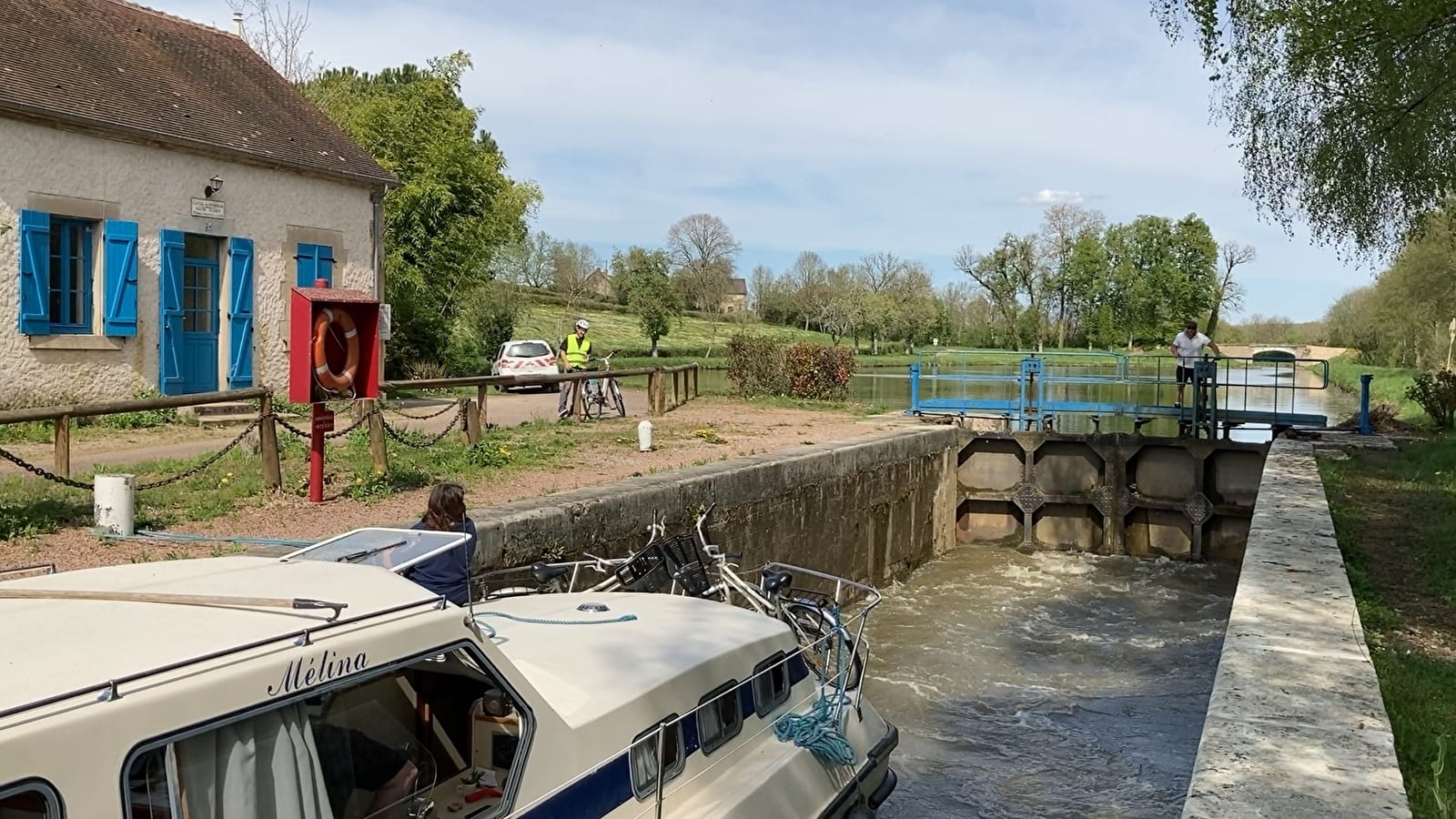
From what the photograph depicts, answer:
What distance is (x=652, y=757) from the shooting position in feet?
15.5

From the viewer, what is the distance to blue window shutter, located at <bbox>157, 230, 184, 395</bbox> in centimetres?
1644

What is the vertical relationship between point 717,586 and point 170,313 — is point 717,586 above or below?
below

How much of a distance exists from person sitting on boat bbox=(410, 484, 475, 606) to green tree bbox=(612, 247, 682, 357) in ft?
150

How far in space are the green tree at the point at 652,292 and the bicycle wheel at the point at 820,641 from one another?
147 feet

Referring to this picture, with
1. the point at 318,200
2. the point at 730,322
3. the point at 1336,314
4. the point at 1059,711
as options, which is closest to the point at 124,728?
the point at 1059,711

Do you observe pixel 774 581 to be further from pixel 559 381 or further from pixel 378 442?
pixel 559 381

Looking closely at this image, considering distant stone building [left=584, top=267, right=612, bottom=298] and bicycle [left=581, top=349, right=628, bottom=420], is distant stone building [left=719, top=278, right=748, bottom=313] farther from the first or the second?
bicycle [left=581, top=349, right=628, bottom=420]

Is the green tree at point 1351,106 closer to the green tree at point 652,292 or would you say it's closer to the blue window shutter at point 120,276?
the blue window shutter at point 120,276

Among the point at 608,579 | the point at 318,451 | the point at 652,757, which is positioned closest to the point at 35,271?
the point at 318,451

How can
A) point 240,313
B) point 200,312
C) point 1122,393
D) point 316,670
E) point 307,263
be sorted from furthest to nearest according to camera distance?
point 1122,393 → point 307,263 → point 240,313 → point 200,312 → point 316,670

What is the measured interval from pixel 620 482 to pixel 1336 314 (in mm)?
77866

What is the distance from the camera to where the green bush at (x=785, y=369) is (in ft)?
83.4

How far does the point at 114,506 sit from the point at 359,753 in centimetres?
557

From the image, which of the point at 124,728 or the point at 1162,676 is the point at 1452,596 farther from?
the point at 124,728
